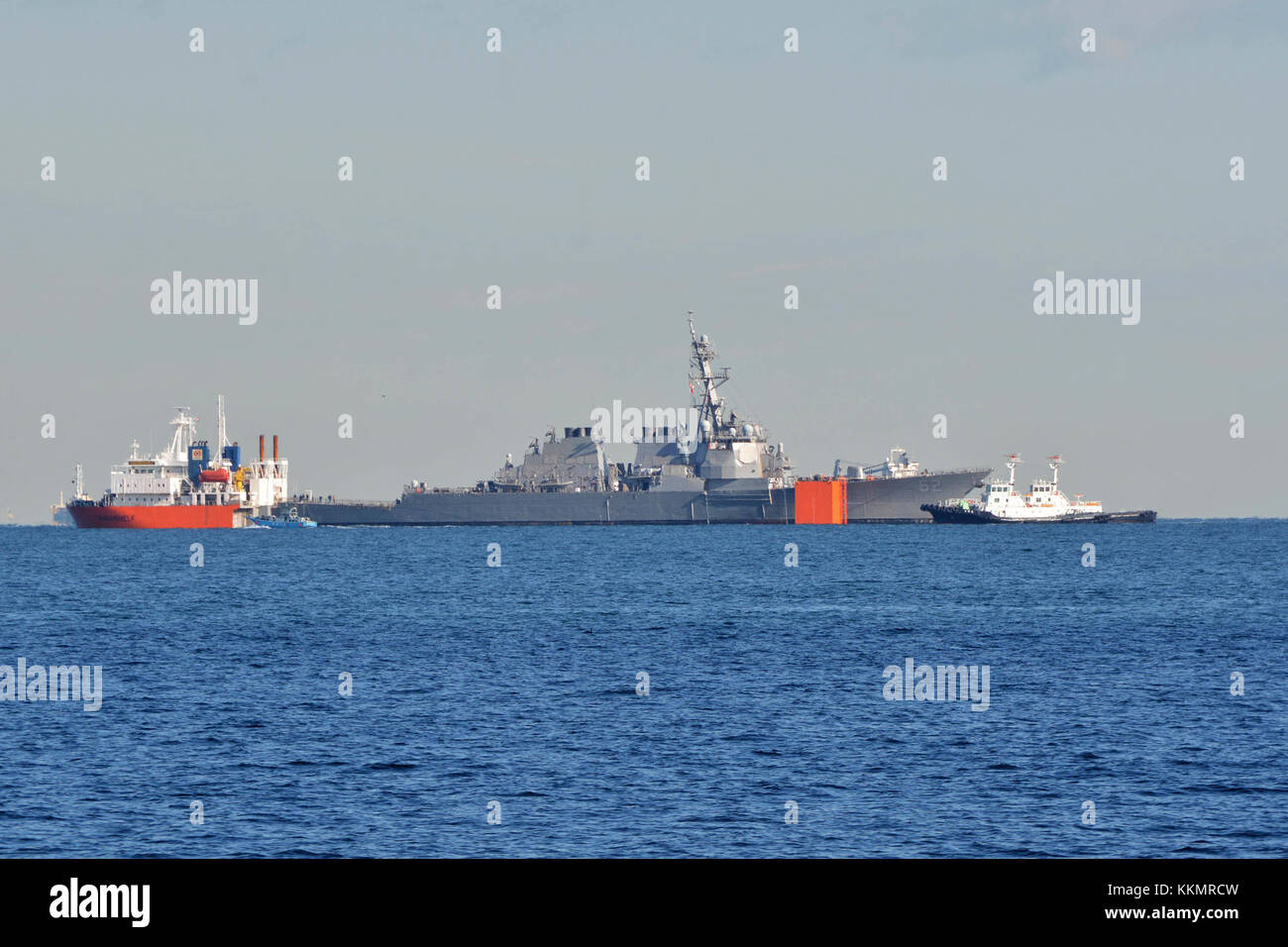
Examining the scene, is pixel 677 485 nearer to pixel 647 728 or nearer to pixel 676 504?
pixel 676 504

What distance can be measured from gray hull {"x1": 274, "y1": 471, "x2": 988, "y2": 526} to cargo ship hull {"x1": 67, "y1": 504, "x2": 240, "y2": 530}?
3137 centimetres

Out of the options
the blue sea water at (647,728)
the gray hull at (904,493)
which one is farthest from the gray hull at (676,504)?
the blue sea water at (647,728)

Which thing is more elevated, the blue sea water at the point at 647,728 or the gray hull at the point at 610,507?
the gray hull at the point at 610,507

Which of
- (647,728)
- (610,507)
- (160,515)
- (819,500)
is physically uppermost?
(819,500)

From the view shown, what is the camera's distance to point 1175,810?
72.7 feet

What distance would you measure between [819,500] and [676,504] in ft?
62.9

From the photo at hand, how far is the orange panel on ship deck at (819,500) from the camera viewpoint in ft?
591

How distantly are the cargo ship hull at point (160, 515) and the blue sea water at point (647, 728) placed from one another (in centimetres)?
12394

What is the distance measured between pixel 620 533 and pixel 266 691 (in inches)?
5258

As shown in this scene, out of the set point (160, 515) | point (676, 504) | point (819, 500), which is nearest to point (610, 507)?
point (676, 504)

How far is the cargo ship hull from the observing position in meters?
193

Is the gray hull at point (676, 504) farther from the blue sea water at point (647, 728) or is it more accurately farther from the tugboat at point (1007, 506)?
the blue sea water at point (647, 728)

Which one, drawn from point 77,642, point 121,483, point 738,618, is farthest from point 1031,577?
point 121,483

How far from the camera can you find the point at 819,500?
181250 millimetres
